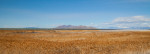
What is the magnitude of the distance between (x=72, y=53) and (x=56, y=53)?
1.53 m

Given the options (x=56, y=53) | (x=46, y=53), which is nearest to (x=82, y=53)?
(x=56, y=53)

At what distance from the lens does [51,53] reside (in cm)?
1252

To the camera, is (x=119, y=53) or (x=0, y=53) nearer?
(x=0, y=53)

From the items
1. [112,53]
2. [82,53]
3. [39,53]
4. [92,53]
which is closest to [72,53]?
[82,53]

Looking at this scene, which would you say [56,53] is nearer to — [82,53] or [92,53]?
[82,53]

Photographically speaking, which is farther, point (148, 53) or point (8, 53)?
point (148, 53)

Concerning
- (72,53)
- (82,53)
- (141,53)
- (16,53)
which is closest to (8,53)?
(16,53)

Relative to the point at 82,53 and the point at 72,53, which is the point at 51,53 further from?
the point at 82,53

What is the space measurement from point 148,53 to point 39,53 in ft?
33.8

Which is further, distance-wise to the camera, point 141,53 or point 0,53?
point 141,53

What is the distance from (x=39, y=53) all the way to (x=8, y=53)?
2668 mm

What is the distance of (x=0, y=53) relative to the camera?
466 inches

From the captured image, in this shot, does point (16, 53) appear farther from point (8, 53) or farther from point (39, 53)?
point (39, 53)

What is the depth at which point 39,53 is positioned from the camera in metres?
12.2
